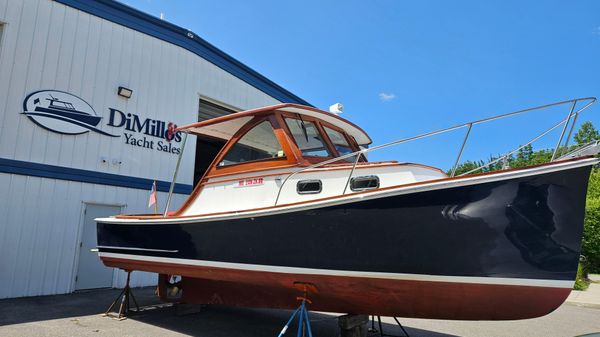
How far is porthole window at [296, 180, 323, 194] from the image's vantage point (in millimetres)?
4066

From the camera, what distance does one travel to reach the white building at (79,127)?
6.96 m

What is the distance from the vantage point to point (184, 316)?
6117 millimetres

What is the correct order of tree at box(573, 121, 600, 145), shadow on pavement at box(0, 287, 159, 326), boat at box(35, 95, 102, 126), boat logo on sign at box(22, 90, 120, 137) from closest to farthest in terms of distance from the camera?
shadow on pavement at box(0, 287, 159, 326), boat logo on sign at box(22, 90, 120, 137), boat at box(35, 95, 102, 126), tree at box(573, 121, 600, 145)

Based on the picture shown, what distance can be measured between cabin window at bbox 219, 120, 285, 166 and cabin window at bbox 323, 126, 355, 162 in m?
0.79

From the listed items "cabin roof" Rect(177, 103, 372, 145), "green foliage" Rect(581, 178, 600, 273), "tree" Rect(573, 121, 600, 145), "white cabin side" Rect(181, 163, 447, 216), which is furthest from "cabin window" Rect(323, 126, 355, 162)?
"tree" Rect(573, 121, 600, 145)

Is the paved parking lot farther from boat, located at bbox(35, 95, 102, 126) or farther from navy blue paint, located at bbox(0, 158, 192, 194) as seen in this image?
boat, located at bbox(35, 95, 102, 126)

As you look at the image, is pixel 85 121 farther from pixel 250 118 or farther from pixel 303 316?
pixel 303 316

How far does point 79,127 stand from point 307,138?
5141 mm

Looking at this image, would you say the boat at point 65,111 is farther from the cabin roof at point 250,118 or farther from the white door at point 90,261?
the cabin roof at point 250,118

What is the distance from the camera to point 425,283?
330 cm

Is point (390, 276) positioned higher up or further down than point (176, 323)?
higher up

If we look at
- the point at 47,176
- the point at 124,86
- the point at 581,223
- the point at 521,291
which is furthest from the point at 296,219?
the point at 124,86

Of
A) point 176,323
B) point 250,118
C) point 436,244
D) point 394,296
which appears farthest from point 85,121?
point 436,244

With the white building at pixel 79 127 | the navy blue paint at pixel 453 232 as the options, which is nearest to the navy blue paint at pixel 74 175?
the white building at pixel 79 127
